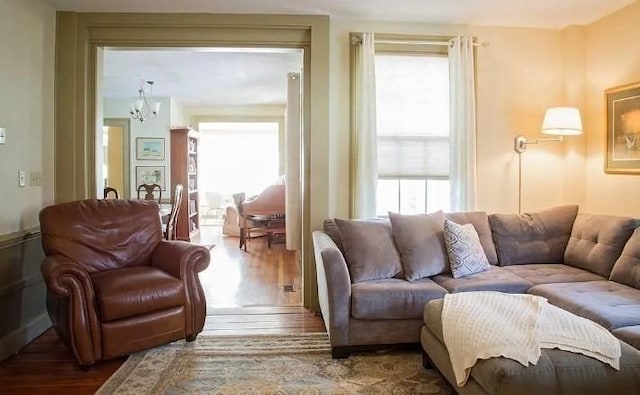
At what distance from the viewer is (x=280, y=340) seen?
3406 mm

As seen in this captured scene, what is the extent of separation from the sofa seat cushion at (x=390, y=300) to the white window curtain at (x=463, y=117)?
128 cm

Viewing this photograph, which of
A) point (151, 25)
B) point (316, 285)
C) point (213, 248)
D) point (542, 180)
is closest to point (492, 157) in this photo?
point (542, 180)

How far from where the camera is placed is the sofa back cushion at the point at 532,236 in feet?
12.3

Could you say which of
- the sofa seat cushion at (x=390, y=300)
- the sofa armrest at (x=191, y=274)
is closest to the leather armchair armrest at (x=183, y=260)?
the sofa armrest at (x=191, y=274)

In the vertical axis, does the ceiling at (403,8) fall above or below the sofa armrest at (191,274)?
above

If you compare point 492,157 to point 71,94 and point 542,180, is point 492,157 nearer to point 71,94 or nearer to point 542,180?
point 542,180

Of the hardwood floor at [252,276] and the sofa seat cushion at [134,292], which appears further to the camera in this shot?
the hardwood floor at [252,276]

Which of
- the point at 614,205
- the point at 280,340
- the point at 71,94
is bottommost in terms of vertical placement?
the point at 280,340

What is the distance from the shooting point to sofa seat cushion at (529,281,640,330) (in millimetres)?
2523

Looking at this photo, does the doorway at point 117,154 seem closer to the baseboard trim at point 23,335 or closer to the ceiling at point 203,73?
the ceiling at point 203,73

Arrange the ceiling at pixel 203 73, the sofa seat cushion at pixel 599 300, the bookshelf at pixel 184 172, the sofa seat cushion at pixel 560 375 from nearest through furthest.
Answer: the sofa seat cushion at pixel 560 375, the sofa seat cushion at pixel 599 300, the ceiling at pixel 203 73, the bookshelf at pixel 184 172

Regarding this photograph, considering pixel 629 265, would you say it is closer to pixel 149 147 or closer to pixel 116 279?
pixel 116 279

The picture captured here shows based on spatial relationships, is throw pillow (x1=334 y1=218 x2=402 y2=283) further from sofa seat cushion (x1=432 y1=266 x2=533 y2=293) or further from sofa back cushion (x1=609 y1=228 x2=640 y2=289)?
sofa back cushion (x1=609 y1=228 x2=640 y2=289)

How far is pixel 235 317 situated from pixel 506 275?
2.15 meters
